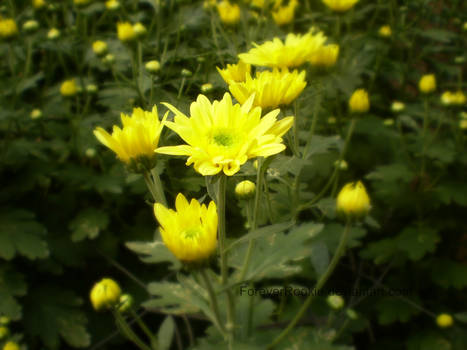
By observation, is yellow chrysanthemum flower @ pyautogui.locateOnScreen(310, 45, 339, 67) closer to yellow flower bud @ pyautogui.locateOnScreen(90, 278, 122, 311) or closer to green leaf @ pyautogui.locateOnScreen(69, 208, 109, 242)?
yellow flower bud @ pyautogui.locateOnScreen(90, 278, 122, 311)

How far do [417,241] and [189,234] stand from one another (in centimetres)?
139

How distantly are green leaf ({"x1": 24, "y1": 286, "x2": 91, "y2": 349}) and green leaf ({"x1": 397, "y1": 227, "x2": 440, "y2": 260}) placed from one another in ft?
4.53

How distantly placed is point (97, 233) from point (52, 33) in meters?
0.94

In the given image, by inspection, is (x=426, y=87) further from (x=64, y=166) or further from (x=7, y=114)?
(x=7, y=114)

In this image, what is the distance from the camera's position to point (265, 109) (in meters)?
0.90

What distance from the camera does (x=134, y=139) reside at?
0.81m

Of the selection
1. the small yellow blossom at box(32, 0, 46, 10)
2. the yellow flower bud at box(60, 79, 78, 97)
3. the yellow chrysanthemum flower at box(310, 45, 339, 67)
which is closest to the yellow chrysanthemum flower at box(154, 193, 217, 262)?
the yellow chrysanthemum flower at box(310, 45, 339, 67)

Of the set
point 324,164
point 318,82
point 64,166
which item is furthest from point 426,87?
point 64,166

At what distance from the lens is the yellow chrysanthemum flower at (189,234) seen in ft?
2.38

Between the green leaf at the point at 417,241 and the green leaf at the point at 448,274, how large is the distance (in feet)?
0.54

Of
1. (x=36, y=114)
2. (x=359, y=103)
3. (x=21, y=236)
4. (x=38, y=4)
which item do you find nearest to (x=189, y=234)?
(x=359, y=103)

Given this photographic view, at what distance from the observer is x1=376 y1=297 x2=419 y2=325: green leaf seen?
1.85m

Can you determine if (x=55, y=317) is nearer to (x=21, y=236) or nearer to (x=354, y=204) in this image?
(x=21, y=236)

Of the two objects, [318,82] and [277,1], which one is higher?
[277,1]
